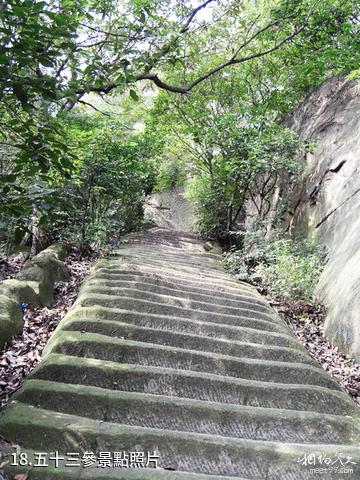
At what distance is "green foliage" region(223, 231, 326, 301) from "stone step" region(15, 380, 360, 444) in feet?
9.79

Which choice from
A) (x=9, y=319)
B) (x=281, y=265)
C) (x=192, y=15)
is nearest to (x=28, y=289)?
(x=9, y=319)

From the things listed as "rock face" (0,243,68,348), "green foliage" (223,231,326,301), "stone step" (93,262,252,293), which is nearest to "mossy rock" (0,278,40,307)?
"rock face" (0,243,68,348)

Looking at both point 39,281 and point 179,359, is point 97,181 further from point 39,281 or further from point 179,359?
point 179,359

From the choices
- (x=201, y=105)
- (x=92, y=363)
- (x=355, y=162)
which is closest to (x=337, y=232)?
(x=355, y=162)

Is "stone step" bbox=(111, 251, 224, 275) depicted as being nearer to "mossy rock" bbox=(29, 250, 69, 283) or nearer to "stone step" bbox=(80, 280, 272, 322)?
"mossy rock" bbox=(29, 250, 69, 283)

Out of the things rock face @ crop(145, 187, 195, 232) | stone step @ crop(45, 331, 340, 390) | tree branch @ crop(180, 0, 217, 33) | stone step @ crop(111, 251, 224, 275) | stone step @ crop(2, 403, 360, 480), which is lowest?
stone step @ crop(2, 403, 360, 480)

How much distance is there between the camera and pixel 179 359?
3039 mm

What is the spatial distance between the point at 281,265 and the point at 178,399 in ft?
11.5

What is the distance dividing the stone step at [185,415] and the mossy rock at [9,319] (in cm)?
90

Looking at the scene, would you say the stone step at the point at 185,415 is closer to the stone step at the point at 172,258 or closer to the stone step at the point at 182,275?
the stone step at the point at 182,275

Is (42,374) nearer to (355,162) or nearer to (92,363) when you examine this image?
(92,363)

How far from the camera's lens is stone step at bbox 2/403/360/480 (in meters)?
2.06

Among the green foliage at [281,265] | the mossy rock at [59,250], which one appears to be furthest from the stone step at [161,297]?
the mossy rock at [59,250]

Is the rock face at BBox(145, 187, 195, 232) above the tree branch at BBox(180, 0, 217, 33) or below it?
below
